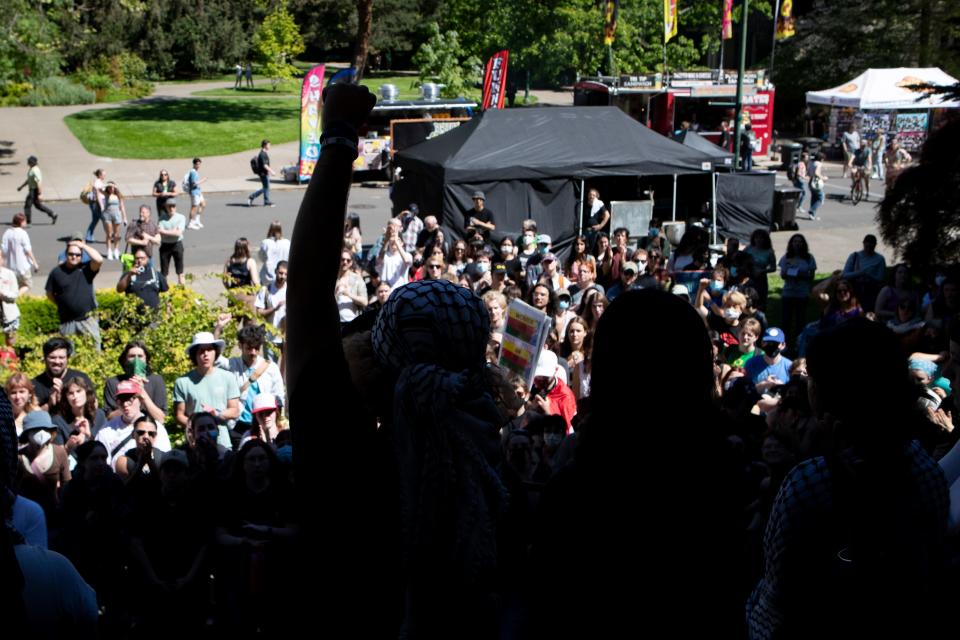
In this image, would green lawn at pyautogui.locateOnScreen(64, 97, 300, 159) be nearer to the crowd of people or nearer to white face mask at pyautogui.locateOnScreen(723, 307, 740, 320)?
white face mask at pyautogui.locateOnScreen(723, 307, 740, 320)

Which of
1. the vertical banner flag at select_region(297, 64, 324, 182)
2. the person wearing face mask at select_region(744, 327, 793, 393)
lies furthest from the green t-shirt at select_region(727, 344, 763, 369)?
the vertical banner flag at select_region(297, 64, 324, 182)

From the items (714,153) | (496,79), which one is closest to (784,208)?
(714,153)

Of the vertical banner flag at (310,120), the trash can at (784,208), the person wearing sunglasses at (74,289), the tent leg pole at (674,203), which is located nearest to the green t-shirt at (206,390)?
the person wearing sunglasses at (74,289)

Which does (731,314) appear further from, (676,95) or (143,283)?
(676,95)

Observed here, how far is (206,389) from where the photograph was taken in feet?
29.0

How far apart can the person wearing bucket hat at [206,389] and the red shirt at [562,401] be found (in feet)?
8.96

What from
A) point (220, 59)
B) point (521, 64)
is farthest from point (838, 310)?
point (220, 59)

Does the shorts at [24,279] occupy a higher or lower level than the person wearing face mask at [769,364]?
lower

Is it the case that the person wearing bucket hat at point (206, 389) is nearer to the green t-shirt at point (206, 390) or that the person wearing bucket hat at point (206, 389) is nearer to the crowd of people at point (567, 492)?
the green t-shirt at point (206, 390)

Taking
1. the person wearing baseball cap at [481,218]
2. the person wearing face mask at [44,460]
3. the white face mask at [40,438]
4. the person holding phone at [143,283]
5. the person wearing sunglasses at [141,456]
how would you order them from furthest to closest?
the person wearing baseball cap at [481,218] → the person holding phone at [143,283] → the white face mask at [40,438] → the person wearing face mask at [44,460] → the person wearing sunglasses at [141,456]

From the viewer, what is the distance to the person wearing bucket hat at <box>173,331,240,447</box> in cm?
880

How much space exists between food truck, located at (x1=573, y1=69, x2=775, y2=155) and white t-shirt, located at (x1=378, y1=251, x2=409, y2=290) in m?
19.7

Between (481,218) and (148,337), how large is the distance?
281 inches

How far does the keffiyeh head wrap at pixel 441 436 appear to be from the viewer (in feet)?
5.48
